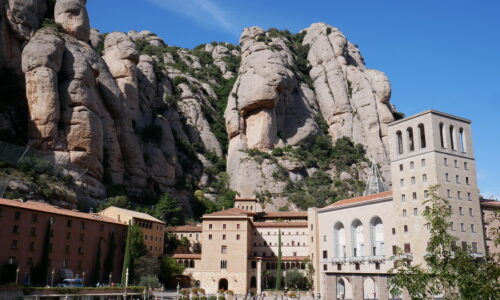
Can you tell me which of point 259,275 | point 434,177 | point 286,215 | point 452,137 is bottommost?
point 259,275

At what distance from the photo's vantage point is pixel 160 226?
71750 millimetres

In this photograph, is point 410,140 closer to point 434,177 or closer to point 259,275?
point 434,177

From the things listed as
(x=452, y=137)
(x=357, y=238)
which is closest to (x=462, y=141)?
(x=452, y=137)

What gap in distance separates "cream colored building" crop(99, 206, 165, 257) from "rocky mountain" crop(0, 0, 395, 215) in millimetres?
5658

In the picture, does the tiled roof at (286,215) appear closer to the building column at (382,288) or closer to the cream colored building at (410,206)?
the cream colored building at (410,206)

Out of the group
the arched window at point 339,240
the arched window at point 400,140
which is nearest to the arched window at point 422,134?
the arched window at point 400,140

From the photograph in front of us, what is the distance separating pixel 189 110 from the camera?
11638 centimetres

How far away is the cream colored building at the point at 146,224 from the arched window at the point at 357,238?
28.4 meters

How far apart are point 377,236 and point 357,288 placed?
278 inches

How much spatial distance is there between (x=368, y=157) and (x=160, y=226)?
56.9m

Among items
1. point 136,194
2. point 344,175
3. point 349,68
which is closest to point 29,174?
point 136,194

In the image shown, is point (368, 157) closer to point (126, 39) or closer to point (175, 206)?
point (175, 206)

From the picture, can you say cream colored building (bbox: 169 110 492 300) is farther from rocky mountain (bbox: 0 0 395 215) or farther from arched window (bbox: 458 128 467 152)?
rocky mountain (bbox: 0 0 395 215)

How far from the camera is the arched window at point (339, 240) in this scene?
64188 millimetres
